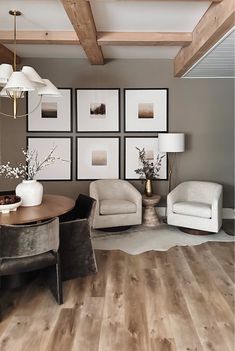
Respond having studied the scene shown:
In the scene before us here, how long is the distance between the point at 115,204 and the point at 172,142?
1.34m

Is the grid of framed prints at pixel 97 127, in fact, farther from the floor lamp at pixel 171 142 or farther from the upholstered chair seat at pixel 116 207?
the upholstered chair seat at pixel 116 207

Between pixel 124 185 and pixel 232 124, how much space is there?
7.18ft

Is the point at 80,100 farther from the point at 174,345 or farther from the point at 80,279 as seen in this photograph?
the point at 174,345

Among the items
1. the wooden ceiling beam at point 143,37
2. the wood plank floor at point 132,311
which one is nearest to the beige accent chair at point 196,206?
the wood plank floor at point 132,311

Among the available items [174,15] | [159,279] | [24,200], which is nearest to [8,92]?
[24,200]

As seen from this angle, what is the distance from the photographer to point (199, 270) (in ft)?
11.4

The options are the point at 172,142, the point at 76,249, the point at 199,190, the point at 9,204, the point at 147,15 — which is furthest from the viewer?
the point at 199,190

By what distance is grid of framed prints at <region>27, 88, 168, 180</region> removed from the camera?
17.8 feet

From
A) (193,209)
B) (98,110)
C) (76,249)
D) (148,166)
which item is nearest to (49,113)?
(98,110)

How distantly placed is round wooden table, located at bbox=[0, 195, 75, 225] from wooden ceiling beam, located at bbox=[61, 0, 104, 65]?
1.81 metres

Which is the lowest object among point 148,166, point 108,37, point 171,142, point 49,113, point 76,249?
point 76,249

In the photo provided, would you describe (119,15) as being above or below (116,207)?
above

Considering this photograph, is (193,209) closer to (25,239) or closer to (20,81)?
(25,239)

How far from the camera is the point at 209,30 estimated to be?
3.24 meters
